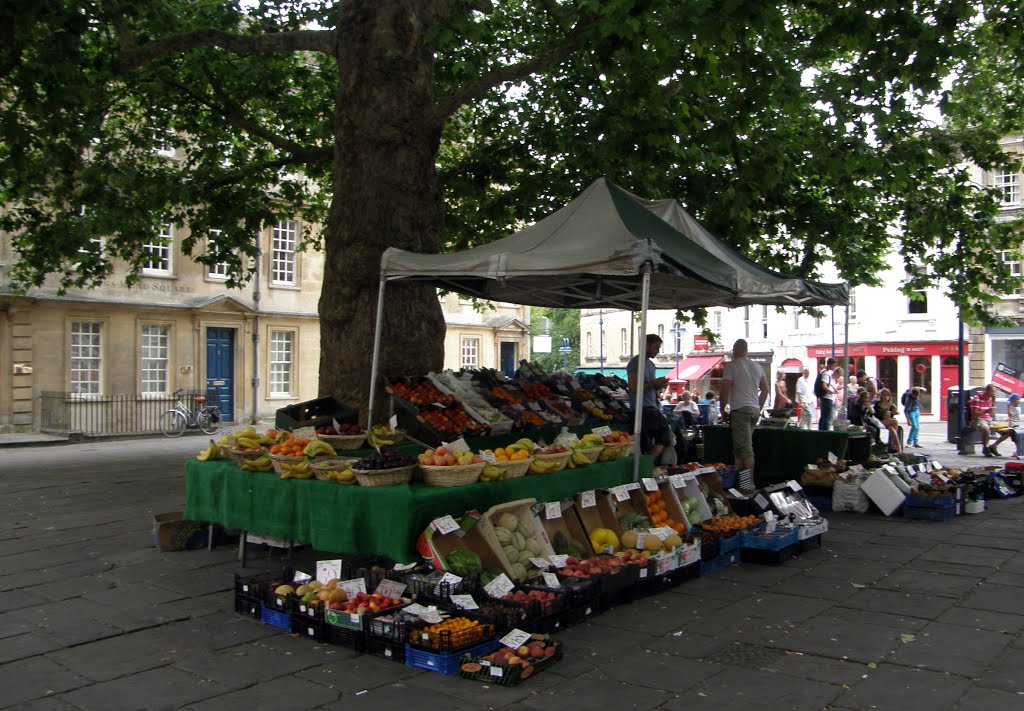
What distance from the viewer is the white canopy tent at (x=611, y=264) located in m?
6.81

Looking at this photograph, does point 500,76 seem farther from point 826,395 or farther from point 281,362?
point 281,362

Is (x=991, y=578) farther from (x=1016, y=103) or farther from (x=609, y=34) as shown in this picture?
(x=1016, y=103)

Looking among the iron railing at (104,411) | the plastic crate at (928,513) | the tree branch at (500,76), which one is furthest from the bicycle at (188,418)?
the plastic crate at (928,513)

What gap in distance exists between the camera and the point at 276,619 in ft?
17.9

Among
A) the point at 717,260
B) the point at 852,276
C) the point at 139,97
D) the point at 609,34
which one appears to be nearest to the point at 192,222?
the point at 139,97

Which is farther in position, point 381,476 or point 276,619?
point 381,476

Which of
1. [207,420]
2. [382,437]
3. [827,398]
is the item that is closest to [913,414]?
[827,398]

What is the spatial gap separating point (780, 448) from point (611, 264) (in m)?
5.87

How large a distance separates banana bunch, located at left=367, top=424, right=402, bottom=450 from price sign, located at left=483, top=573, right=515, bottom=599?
7.23 ft

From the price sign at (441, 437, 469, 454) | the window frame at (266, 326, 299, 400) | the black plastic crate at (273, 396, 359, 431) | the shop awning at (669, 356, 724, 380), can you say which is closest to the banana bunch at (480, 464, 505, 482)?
the price sign at (441, 437, 469, 454)

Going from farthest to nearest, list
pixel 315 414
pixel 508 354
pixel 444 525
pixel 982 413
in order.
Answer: pixel 508 354
pixel 982 413
pixel 315 414
pixel 444 525

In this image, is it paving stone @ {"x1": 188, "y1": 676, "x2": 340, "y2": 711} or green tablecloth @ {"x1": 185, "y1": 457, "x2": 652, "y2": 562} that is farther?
green tablecloth @ {"x1": 185, "y1": 457, "x2": 652, "y2": 562}

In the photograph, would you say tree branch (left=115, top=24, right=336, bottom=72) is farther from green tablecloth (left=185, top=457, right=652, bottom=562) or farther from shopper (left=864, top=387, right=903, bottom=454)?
shopper (left=864, top=387, right=903, bottom=454)

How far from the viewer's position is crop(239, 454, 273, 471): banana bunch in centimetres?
661
